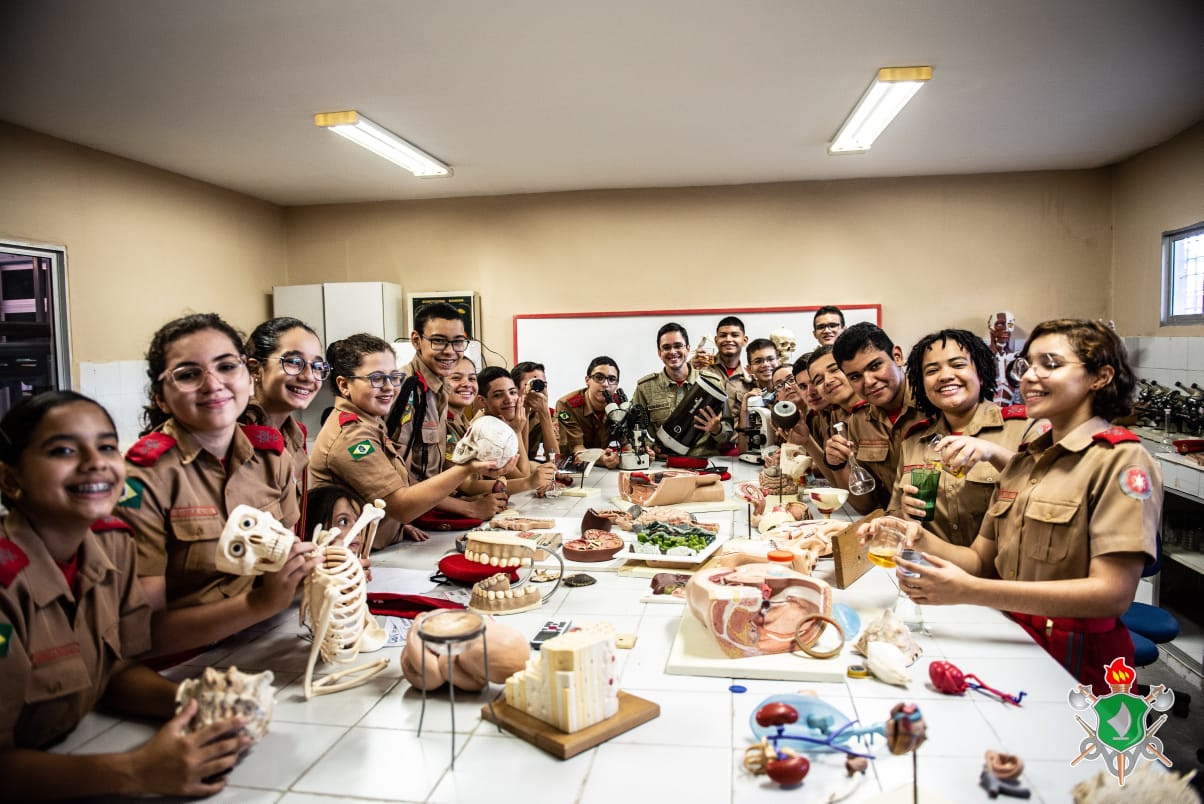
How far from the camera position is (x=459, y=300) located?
7.97m

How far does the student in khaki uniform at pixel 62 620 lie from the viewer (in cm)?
134

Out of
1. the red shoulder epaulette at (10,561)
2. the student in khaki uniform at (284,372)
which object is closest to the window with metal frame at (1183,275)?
the student in khaki uniform at (284,372)

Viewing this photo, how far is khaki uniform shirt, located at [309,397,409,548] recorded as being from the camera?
2.86m

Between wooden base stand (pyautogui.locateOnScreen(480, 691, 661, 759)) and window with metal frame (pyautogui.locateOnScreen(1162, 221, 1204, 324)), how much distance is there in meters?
6.03

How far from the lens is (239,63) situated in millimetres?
4215

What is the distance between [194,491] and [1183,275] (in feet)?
23.4

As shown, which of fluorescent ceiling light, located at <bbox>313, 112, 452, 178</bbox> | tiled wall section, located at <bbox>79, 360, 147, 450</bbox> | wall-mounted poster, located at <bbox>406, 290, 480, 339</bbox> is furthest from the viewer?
wall-mounted poster, located at <bbox>406, 290, 480, 339</bbox>

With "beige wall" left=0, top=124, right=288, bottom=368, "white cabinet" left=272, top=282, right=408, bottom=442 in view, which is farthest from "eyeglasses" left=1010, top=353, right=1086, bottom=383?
"white cabinet" left=272, top=282, right=408, bottom=442

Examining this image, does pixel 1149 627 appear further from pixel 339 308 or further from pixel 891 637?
pixel 339 308

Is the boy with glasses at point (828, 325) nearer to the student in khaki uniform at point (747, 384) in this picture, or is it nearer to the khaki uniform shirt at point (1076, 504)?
the student in khaki uniform at point (747, 384)

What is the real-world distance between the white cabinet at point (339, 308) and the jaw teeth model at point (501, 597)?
5874mm

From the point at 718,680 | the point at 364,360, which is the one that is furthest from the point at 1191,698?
the point at 364,360

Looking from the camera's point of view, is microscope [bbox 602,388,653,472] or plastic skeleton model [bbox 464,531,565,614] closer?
plastic skeleton model [bbox 464,531,565,614]

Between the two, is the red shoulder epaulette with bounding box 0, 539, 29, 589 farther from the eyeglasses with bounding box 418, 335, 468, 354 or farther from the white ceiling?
the white ceiling
